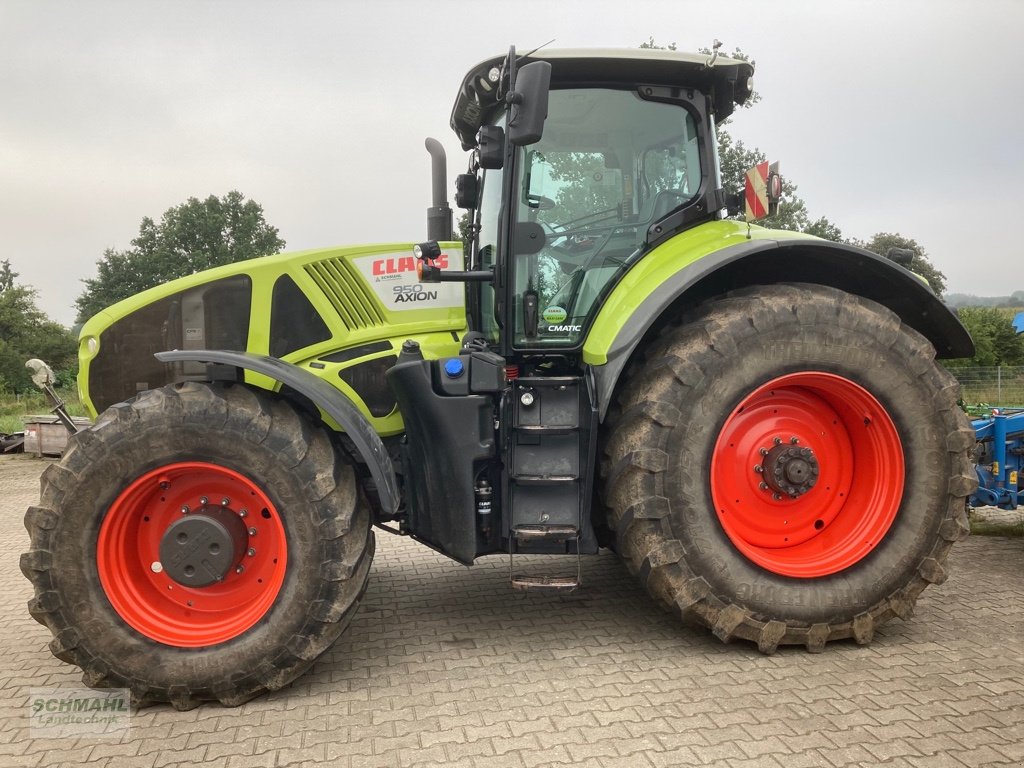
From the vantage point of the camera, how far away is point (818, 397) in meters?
3.43

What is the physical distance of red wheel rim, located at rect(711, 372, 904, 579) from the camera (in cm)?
324

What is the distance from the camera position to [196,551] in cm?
290

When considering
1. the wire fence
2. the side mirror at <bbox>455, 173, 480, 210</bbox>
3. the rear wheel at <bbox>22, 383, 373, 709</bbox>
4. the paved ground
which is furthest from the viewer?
the wire fence

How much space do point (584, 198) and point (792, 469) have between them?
5.22ft

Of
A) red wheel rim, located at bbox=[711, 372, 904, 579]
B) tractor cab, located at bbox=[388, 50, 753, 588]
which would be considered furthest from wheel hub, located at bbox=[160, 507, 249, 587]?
red wheel rim, located at bbox=[711, 372, 904, 579]

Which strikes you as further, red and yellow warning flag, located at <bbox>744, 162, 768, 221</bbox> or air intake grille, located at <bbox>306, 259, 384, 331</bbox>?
air intake grille, located at <bbox>306, 259, 384, 331</bbox>

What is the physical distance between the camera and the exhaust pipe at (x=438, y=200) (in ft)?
12.6

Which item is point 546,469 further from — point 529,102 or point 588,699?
point 529,102

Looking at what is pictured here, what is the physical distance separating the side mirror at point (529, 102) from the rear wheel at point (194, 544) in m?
1.53

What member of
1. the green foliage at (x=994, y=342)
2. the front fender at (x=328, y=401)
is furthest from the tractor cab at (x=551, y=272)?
the green foliage at (x=994, y=342)

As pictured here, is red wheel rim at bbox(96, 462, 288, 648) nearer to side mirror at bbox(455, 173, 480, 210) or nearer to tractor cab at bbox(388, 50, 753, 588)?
tractor cab at bbox(388, 50, 753, 588)

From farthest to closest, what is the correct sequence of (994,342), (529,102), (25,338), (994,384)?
(25,338) → (994,342) → (994,384) → (529,102)

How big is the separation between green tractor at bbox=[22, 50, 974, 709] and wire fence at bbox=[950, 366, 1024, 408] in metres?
11.2

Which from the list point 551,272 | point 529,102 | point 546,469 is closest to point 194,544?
point 546,469
